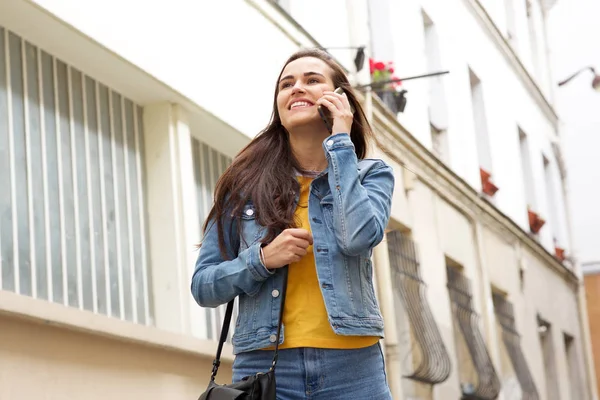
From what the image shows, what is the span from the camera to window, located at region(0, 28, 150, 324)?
6.23 meters

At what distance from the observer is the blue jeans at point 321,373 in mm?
3342

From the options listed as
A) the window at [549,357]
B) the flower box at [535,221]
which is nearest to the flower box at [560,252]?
the flower box at [535,221]

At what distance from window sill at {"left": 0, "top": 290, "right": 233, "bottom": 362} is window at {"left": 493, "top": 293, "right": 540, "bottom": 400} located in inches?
360

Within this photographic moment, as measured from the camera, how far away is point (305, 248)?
11.2 feet

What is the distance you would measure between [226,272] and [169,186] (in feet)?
14.4

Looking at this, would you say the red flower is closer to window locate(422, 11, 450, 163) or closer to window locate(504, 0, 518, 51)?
window locate(422, 11, 450, 163)

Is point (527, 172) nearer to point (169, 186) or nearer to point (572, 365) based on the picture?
point (572, 365)

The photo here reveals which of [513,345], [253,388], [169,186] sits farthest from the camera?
[513,345]

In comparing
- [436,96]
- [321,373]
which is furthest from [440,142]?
[321,373]

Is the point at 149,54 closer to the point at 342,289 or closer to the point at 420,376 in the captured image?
the point at 342,289

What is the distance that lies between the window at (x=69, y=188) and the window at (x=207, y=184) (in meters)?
0.82

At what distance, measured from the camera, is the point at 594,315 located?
25047mm

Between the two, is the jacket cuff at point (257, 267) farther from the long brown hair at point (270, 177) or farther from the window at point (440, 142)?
the window at point (440, 142)

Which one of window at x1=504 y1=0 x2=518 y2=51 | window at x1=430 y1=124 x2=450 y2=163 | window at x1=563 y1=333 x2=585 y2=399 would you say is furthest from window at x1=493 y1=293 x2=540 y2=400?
window at x1=504 y1=0 x2=518 y2=51
